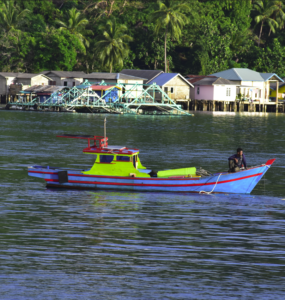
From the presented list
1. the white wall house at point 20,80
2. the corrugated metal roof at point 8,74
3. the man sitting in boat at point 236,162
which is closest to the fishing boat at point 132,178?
the man sitting in boat at point 236,162

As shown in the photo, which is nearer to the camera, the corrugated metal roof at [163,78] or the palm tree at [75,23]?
the corrugated metal roof at [163,78]

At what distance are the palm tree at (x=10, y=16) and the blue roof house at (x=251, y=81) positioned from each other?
136ft

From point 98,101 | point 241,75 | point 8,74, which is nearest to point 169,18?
point 241,75

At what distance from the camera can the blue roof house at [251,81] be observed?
119 m

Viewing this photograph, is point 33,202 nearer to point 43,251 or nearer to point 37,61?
point 43,251

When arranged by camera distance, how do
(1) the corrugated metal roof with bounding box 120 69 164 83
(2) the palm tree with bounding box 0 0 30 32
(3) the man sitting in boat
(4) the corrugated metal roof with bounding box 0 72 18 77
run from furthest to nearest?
(2) the palm tree with bounding box 0 0 30 32
(4) the corrugated metal roof with bounding box 0 72 18 77
(1) the corrugated metal roof with bounding box 120 69 164 83
(3) the man sitting in boat

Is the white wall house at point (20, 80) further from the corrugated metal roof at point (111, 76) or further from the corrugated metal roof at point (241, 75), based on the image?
the corrugated metal roof at point (241, 75)

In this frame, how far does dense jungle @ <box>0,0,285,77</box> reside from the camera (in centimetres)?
11656

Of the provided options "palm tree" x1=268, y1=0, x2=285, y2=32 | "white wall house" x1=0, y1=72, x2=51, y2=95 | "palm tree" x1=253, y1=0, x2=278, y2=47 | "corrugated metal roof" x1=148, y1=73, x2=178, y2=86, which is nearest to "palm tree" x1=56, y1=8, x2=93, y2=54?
"white wall house" x1=0, y1=72, x2=51, y2=95

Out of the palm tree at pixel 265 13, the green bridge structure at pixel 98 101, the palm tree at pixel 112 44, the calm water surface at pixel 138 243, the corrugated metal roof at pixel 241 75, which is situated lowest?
the calm water surface at pixel 138 243

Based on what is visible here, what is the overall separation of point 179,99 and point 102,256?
101 m

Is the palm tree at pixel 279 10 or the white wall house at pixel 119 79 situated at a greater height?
the palm tree at pixel 279 10

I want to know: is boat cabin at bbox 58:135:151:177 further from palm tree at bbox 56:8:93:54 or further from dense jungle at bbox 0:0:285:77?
palm tree at bbox 56:8:93:54

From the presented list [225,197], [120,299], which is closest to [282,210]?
[225,197]
